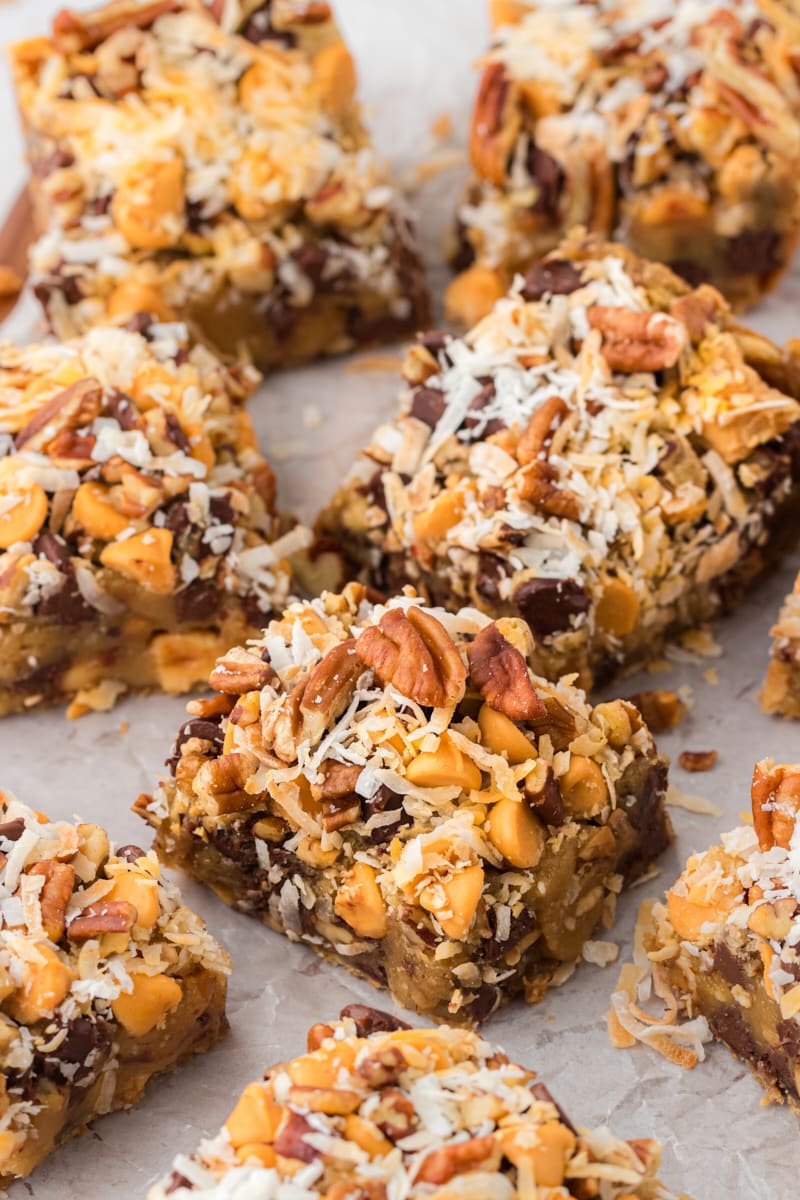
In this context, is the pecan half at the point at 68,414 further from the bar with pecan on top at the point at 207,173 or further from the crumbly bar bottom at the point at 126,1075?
the crumbly bar bottom at the point at 126,1075

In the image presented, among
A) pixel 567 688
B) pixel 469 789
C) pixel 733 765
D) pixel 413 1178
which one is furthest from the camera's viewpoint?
pixel 733 765

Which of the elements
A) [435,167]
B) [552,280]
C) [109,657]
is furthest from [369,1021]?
[435,167]

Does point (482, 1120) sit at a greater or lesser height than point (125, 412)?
lesser

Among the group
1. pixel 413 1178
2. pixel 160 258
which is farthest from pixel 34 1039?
pixel 160 258

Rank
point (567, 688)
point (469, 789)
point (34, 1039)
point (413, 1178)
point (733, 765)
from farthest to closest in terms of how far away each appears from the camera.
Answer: point (733, 765)
point (567, 688)
point (469, 789)
point (34, 1039)
point (413, 1178)

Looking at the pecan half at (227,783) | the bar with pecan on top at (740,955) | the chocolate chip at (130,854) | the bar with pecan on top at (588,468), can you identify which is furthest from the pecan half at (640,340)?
the chocolate chip at (130,854)

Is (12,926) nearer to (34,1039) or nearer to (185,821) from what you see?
(34,1039)
